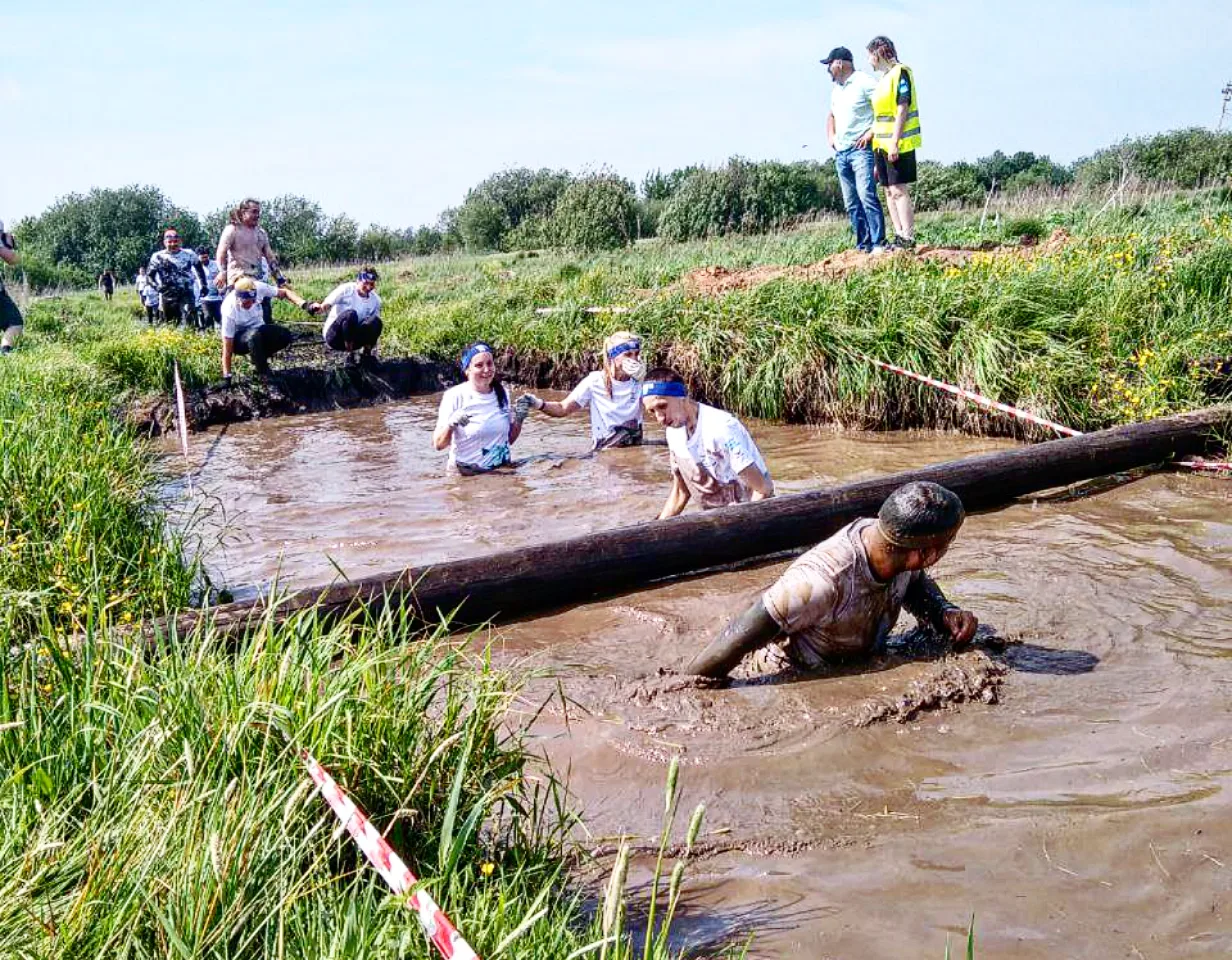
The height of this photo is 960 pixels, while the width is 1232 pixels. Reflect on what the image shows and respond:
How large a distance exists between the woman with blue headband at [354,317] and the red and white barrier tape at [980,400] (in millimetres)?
→ 7502

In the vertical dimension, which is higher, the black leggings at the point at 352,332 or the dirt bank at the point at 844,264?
the dirt bank at the point at 844,264

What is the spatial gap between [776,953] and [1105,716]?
79.0 inches

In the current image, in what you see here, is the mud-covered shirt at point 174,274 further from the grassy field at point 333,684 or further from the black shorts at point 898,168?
the black shorts at point 898,168

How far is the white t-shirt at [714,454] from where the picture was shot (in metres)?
6.29

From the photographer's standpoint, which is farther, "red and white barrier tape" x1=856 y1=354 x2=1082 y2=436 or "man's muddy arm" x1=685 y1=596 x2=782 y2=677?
"red and white barrier tape" x1=856 y1=354 x2=1082 y2=436

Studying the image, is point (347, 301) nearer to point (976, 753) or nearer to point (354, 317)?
point (354, 317)

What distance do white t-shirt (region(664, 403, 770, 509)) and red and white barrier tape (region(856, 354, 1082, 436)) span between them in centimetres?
309

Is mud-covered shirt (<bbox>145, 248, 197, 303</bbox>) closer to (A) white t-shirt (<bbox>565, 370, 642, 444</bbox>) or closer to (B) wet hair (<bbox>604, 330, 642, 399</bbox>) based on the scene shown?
(A) white t-shirt (<bbox>565, 370, 642, 444</bbox>)

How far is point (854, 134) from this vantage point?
13102 mm

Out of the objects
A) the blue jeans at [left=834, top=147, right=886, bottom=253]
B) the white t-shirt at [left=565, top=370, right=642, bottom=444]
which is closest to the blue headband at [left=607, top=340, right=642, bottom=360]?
the white t-shirt at [left=565, top=370, right=642, bottom=444]

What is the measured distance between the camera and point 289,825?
8.87 feet

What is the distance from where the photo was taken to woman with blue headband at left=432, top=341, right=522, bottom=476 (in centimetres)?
945

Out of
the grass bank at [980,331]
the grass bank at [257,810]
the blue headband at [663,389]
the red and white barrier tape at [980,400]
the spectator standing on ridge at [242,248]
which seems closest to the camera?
the grass bank at [257,810]

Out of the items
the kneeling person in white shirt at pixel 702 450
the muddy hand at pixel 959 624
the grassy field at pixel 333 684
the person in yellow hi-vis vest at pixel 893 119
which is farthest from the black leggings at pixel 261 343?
the muddy hand at pixel 959 624
